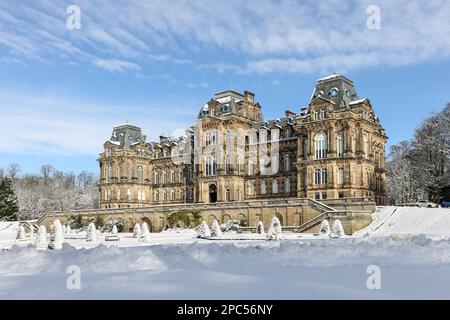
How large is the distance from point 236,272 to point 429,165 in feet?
161

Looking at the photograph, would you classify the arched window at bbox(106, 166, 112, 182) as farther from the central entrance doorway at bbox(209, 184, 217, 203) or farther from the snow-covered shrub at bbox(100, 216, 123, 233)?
the central entrance doorway at bbox(209, 184, 217, 203)

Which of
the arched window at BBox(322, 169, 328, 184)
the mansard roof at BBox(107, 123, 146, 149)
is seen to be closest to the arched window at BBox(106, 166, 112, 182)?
the mansard roof at BBox(107, 123, 146, 149)

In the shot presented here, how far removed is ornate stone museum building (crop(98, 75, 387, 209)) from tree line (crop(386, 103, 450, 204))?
208 inches

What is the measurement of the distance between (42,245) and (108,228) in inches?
A: 1194

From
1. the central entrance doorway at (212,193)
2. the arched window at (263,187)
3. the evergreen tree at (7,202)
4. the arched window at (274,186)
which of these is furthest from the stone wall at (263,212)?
the evergreen tree at (7,202)

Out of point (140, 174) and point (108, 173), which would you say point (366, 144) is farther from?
point (108, 173)

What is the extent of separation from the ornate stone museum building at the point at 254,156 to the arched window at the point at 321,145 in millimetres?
117

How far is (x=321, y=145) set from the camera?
50.6 m

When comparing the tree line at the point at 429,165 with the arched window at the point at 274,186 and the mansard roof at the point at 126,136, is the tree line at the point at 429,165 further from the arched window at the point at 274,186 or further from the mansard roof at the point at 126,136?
the mansard roof at the point at 126,136

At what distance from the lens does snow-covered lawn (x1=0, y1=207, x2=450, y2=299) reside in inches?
394

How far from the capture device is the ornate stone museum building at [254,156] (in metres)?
49.3

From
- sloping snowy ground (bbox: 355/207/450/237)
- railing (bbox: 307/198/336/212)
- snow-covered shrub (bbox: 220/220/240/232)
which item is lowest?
snow-covered shrub (bbox: 220/220/240/232)

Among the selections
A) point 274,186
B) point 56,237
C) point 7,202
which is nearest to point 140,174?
point 7,202
